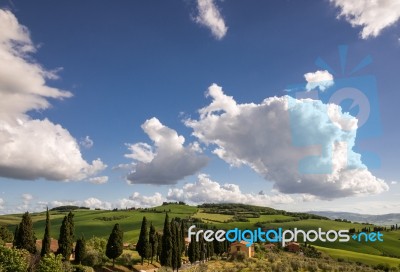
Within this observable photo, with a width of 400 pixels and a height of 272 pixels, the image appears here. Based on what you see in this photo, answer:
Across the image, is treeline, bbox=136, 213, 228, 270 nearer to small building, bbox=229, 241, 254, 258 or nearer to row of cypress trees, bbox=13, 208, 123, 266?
row of cypress trees, bbox=13, 208, 123, 266

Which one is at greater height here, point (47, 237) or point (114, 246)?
point (47, 237)

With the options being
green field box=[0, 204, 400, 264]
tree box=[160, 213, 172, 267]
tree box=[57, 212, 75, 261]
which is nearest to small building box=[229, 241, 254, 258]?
green field box=[0, 204, 400, 264]

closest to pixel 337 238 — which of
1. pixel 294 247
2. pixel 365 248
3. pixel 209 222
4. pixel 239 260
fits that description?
pixel 365 248

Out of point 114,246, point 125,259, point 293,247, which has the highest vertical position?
point 114,246

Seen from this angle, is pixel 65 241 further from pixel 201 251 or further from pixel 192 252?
pixel 201 251

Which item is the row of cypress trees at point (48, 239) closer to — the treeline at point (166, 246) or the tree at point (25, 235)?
the tree at point (25, 235)

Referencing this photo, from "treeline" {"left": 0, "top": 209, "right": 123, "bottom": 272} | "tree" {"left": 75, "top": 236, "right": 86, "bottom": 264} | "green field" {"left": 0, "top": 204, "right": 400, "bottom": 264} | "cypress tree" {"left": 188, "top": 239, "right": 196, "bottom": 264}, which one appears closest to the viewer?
"treeline" {"left": 0, "top": 209, "right": 123, "bottom": 272}

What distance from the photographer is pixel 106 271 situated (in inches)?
2186

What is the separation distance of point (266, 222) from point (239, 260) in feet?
314

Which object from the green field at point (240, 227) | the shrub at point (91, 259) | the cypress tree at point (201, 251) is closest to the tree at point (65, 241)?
the shrub at point (91, 259)

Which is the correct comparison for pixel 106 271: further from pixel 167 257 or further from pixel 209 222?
pixel 209 222

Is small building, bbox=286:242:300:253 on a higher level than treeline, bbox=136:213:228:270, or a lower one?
lower

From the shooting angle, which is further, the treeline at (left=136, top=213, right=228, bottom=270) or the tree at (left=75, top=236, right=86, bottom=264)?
the treeline at (left=136, top=213, right=228, bottom=270)

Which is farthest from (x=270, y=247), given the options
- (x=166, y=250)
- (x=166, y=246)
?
(x=166, y=250)
